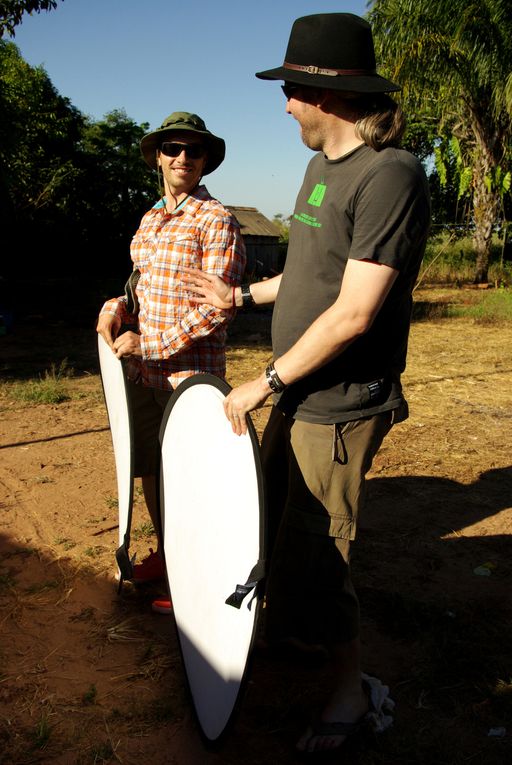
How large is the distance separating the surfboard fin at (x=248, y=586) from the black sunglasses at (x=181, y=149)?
1.84 meters

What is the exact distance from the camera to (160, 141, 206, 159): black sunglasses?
3.10 meters

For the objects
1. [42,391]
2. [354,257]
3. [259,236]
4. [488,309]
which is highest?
[354,257]

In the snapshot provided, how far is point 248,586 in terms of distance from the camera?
2020mm

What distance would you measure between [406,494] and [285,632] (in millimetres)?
2582

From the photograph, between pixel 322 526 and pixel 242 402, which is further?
pixel 322 526

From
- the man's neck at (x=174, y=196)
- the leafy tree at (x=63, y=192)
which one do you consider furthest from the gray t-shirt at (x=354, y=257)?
the leafy tree at (x=63, y=192)

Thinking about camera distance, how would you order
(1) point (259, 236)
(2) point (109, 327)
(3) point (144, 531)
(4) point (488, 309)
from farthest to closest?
(1) point (259, 236), (4) point (488, 309), (3) point (144, 531), (2) point (109, 327)

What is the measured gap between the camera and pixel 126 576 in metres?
3.14

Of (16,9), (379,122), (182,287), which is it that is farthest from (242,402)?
(16,9)

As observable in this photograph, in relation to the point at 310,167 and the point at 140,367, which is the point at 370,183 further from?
the point at 140,367

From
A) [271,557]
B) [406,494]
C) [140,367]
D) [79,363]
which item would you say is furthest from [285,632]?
[79,363]

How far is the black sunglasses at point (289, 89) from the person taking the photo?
2.26 metres

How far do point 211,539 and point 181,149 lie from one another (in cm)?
167

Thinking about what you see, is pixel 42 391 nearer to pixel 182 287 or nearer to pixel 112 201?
pixel 182 287
